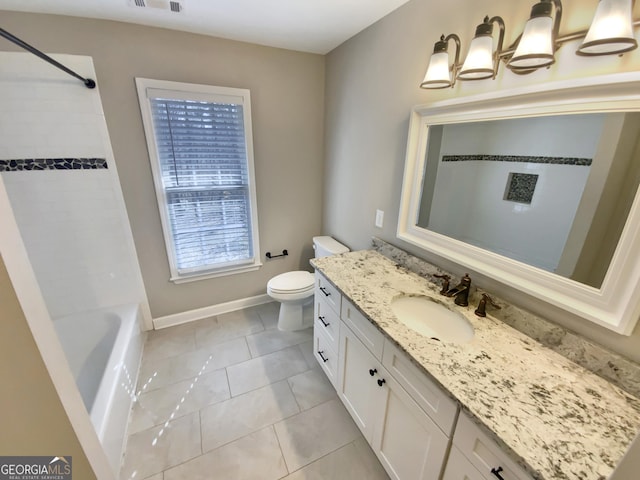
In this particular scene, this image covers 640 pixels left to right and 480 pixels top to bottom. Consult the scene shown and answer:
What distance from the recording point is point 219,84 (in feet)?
6.59

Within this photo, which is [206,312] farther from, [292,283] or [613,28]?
[613,28]

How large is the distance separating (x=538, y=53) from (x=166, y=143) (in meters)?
2.21

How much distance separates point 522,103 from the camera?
1004 mm

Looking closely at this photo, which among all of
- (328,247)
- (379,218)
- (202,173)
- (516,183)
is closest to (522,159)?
(516,183)

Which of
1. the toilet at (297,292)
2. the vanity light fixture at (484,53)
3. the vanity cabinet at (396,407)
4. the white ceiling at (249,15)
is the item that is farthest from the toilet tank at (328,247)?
the white ceiling at (249,15)

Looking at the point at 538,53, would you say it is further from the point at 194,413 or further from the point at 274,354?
the point at 194,413

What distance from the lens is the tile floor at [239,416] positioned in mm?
1352

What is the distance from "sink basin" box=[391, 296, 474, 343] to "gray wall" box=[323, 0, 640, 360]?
219mm

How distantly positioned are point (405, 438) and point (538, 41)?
1.55 meters

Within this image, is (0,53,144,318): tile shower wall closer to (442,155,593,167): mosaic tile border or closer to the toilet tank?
the toilet tank

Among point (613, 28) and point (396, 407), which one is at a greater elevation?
point (613, 28)

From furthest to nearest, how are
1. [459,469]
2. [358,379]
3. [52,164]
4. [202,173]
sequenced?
[202,173] → [52,164] → [358,379] → [459,469]

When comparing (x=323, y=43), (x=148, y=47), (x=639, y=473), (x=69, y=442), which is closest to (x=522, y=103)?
(x=639, y=473)

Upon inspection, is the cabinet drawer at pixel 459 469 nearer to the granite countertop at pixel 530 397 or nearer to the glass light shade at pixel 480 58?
the granite countertop at pixel 530 397
